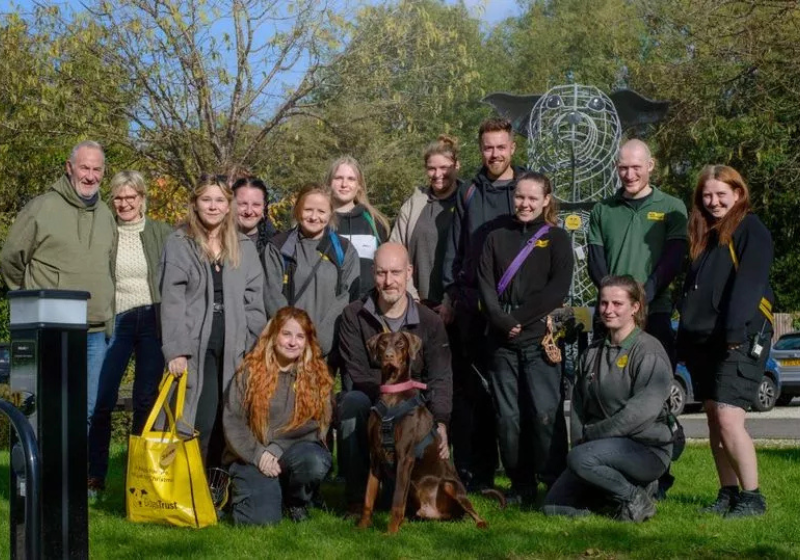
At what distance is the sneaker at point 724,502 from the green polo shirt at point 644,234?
48.6 inches

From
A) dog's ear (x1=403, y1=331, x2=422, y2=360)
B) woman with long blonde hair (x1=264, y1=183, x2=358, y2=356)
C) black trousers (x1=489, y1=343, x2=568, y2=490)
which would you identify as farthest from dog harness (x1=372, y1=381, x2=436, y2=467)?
woman with long blonde hair (x1=264, y1=183, x2=358, y2=356)

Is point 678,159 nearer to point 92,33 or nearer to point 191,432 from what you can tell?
point 92,33

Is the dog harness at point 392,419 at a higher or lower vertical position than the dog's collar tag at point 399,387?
lower

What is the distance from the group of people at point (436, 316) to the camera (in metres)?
6.91

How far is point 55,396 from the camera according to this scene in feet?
14.7

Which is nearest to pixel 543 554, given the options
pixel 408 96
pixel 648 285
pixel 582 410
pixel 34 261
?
pixel 582 410

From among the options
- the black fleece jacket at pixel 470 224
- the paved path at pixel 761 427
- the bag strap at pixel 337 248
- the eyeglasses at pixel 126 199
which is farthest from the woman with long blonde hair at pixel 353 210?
the paved path at pixel 761 427

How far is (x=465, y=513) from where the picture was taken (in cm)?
686

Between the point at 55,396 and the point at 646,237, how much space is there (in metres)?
4.30

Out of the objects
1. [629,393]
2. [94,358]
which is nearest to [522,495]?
[629,393]

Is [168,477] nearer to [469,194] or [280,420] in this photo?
[280,420]

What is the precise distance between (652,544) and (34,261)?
4.47 metres

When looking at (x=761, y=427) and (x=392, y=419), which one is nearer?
(x=392, y=419)

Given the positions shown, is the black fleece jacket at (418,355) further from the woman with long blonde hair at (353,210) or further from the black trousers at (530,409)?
the woman with long blonde hair at (353,210)
